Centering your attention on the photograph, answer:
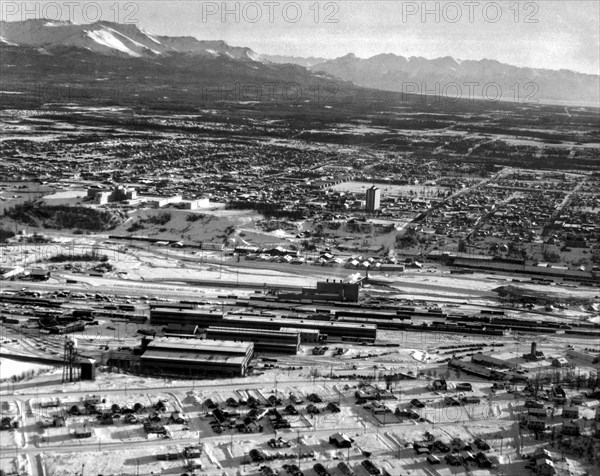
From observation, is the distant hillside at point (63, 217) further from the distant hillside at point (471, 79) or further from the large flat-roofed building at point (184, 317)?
the distant hillside at point (471, 79)

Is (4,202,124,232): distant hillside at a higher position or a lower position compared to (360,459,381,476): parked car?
higher

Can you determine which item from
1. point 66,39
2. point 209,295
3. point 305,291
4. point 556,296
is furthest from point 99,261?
point 66,39

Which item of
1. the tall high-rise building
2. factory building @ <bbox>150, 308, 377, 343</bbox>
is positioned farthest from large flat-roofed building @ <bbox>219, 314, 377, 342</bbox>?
the tall high-rise building

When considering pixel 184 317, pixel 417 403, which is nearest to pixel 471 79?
pixel 184 317

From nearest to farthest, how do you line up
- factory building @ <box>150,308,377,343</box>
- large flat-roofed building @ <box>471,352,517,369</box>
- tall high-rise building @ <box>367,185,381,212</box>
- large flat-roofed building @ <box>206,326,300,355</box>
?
large flat-roofed building @ <box>471,352,517,369</box>
large flat-roofed building @ <box>206,326,300,355</box>
factory building @ <box>150,308,377,343</box>
tall high-rise building @ <box>367,185,381,212</box>

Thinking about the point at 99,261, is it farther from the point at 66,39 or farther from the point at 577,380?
the point at 66,39

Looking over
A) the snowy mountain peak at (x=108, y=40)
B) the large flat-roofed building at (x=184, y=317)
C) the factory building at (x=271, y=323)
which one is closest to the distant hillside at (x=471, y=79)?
the snowy mountain peak at (x=108, y=40)

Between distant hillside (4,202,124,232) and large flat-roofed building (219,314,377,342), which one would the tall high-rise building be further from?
large flat-roofed building (219,314,377,342)
